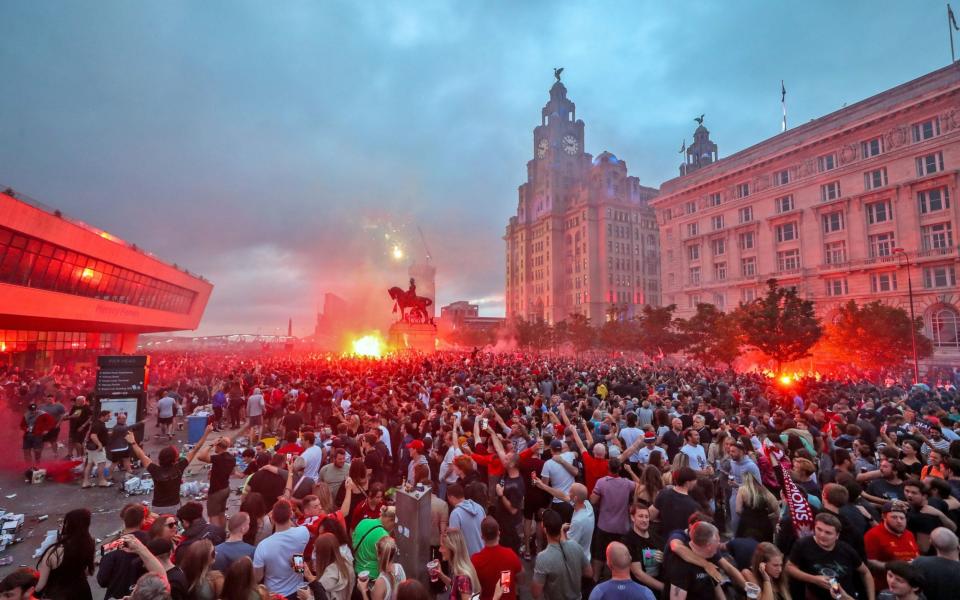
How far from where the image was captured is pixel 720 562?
3.91 metres

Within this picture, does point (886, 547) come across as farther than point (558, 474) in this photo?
No

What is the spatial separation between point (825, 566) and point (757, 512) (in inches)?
51.9

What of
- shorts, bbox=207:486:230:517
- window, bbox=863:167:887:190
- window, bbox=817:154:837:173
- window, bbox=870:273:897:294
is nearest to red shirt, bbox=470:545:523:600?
shorts, bbox=207:486:230:517

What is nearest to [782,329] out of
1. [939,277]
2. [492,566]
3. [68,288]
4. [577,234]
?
[939,277]

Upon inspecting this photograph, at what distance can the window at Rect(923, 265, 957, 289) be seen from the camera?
133 feet

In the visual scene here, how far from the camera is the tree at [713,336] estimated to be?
37.5 meters

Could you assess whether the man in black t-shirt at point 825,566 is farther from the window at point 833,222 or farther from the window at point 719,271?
the window at point 719,271

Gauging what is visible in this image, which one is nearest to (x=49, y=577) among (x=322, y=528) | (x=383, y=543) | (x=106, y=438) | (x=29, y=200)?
(x=322, y=528)

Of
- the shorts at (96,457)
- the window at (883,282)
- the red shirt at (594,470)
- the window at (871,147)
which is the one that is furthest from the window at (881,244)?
the shorts at (96,457)

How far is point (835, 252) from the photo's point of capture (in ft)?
163

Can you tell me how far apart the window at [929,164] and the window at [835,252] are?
9054 mm

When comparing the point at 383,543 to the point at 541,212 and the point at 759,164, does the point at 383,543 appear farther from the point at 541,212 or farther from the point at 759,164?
the point at 541,212

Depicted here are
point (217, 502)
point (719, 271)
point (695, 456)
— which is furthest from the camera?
point (719, 271)

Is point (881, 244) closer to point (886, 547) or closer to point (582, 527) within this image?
point (886, 547)
